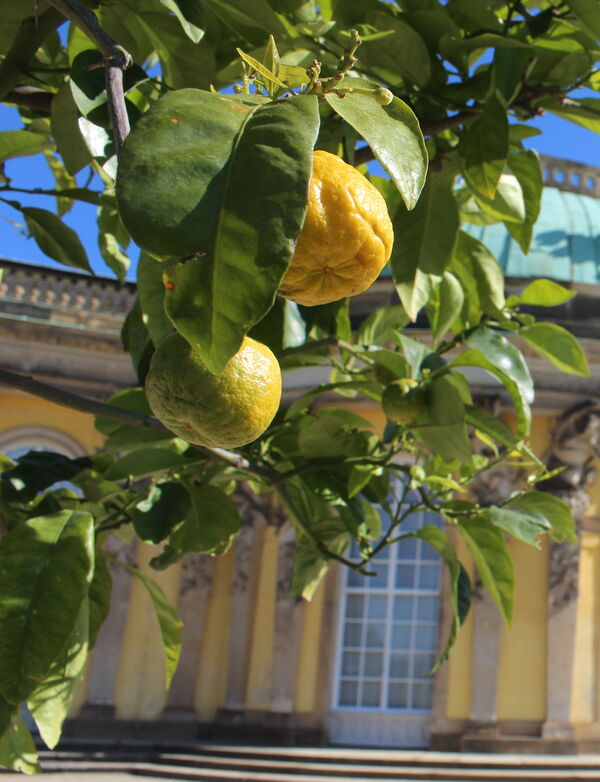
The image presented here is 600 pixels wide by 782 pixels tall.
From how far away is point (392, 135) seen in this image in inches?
40.9

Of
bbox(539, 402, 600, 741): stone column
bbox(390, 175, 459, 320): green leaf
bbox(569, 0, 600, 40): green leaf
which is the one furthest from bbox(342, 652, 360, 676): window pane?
bbox(569, 0, 600, 40): green leaf

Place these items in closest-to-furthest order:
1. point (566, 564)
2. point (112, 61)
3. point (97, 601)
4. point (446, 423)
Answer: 1. point (112, 61)
2. point (97, 601)
3. point (446, 423)
4. point (566, 564)

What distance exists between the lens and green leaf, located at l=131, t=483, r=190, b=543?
2367 millimetres

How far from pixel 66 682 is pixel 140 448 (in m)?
0.75

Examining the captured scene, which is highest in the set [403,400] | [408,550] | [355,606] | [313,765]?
[408,550]

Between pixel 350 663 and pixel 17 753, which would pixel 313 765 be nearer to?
pixel 350 663

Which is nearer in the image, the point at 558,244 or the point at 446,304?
the point at 446,304

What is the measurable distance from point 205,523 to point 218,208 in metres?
1.65

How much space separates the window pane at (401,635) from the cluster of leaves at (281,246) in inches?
458

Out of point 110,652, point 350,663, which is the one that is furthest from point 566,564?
point 110,652

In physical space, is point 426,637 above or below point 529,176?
above

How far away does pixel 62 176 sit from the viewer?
357 centimetres

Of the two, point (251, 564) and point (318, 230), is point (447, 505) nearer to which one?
point (318, 230)

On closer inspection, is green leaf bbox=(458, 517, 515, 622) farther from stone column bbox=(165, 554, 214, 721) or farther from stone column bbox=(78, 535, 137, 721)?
stone column bbox=(165, 554, 214, 721)
